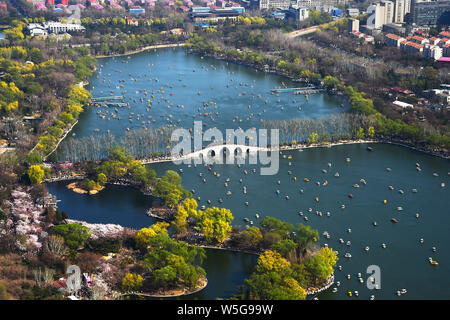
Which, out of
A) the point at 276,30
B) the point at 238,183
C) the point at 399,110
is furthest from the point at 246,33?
the point at 238,183

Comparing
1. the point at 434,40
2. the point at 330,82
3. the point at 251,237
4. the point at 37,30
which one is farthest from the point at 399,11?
the point at 251,237

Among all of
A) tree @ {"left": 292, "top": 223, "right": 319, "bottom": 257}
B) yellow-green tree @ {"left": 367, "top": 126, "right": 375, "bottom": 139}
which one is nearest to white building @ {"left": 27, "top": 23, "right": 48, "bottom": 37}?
yellow-green tree @ {"left": 367, "top": 126, "right": 375, "bottom": 139}

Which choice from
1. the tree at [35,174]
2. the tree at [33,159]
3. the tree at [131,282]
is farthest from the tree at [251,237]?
the tree at [33,159]

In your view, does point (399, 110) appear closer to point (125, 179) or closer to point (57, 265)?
point (125, 179)

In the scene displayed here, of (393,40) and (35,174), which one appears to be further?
(393,40)

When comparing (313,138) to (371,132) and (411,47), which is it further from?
(411,47)

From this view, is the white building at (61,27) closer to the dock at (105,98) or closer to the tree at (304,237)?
the dock at (105,98)

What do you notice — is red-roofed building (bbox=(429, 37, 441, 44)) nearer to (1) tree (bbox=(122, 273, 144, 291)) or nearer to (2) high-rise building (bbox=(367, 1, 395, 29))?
(2) high-rise building (bbox=(367, 1, 395, 29))
